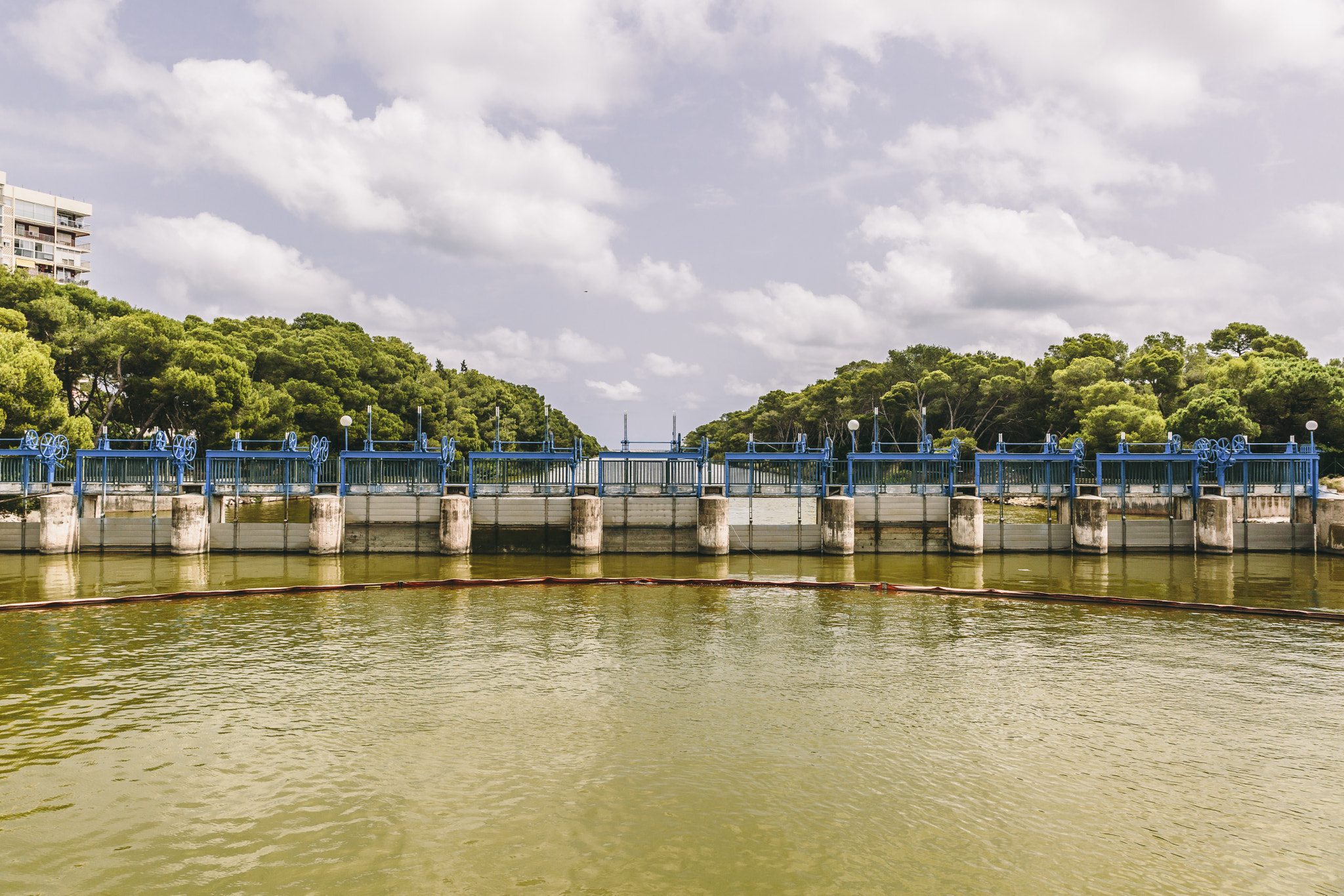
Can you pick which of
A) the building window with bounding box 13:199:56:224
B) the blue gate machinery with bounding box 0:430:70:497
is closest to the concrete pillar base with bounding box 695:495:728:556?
the blue gate machinery with bounding box 0:430:70:497

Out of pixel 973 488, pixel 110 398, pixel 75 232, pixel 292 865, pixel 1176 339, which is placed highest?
pixel 75 232

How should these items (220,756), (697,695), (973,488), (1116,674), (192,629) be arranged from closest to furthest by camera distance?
(220,756) → (697,695) → (1116,674) → (192,629) → (973,488)

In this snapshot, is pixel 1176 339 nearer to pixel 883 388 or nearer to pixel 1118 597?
pixel 883 388

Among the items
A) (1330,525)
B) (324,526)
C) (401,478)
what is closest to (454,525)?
(324,526)

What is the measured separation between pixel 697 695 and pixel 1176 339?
98.7 meters

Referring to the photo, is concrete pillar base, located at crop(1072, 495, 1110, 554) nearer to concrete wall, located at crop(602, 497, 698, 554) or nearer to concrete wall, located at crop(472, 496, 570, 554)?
concrete wall, located at crop(602, 497, 698, 554)

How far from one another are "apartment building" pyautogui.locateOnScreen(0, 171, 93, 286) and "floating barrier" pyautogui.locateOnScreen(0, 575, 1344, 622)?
317 ft

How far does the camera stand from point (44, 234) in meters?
109

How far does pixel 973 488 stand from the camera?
4403cm

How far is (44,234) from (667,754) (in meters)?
134

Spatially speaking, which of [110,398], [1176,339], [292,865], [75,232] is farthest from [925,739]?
[75,232]

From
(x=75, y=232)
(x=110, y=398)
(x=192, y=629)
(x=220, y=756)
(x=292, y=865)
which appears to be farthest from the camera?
(x=75, y=232)

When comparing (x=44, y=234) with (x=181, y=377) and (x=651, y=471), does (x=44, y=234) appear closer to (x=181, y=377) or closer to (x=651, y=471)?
(x=181, y=377)

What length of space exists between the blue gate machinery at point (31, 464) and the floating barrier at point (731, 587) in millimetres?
17591
